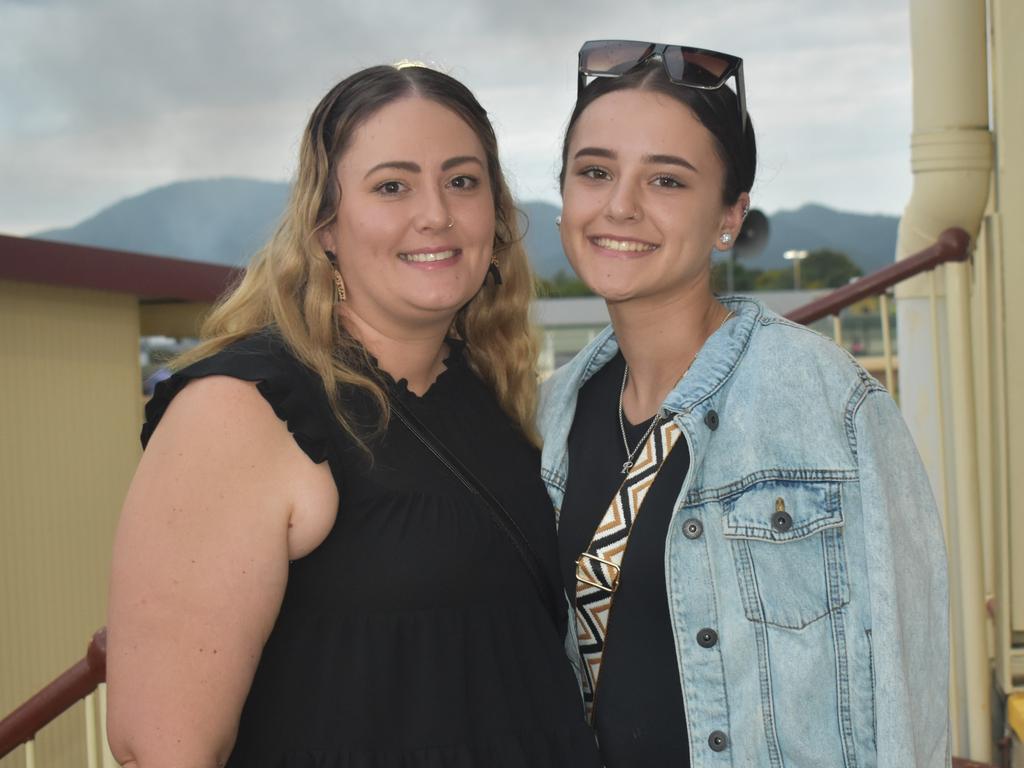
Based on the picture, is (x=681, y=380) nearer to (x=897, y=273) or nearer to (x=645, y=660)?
(x=645, y=660)

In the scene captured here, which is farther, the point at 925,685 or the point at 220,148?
the point at 220,148

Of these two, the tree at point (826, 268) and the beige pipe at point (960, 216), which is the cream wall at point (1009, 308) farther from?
the tree at point (826, 268)

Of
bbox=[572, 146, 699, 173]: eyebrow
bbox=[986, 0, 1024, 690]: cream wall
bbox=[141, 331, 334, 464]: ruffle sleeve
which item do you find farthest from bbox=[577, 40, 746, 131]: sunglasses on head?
bbox=[986, 0, 1024, 690]: cream wall

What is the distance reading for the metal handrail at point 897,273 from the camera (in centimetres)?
327

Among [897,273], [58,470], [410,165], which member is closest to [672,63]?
[410,165]

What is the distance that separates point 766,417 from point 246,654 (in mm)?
971

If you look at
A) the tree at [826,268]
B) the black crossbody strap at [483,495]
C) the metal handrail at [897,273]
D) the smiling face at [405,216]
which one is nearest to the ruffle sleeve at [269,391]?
the black crossbody strap at [483,495]

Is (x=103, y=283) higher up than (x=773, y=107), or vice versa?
(x=773, y=107)

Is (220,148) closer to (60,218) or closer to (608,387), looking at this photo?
(60,218)

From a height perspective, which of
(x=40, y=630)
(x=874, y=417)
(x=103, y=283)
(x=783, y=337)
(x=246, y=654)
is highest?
(x=103, y=283)

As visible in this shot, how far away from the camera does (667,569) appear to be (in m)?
1.83

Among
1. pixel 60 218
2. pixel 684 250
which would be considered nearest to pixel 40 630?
pixel 684 250

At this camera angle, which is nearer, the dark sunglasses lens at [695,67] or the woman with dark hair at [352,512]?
the woman with dark hair at [352,512]

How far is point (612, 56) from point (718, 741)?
1318mm
